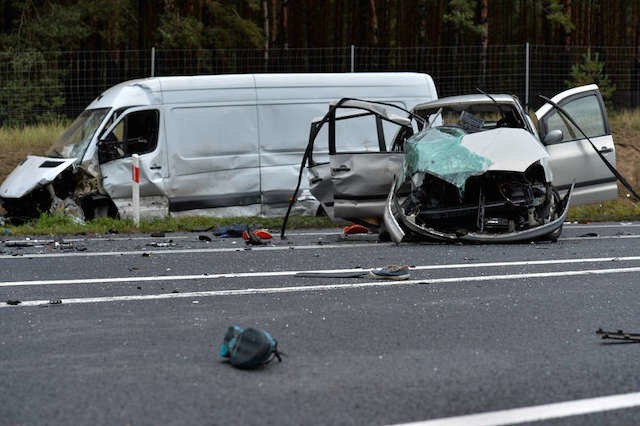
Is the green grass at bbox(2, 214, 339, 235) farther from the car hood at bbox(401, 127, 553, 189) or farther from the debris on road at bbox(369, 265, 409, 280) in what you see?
the debris on road at bbox(369, 265, 409, 280)

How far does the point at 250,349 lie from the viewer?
5.69 m

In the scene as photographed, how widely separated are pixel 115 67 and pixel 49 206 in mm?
8466

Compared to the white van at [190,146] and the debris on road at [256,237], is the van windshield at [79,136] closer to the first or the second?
the white van at [190,146]

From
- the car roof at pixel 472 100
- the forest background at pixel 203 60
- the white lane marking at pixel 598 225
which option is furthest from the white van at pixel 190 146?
the forest background at pixel 203 60

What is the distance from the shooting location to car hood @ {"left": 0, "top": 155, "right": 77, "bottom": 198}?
48.6 feet

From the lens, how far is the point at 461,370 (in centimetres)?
564

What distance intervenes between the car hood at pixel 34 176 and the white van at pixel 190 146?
0.06 feet

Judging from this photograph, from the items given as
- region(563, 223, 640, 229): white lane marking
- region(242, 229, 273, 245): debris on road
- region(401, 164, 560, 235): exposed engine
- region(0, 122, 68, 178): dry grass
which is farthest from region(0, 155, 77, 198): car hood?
region(563, 223, 640, 229): white lane marking

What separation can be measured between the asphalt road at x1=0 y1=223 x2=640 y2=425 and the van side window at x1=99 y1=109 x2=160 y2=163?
4436 mm

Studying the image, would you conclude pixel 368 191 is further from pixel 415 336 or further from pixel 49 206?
pixel 415 336

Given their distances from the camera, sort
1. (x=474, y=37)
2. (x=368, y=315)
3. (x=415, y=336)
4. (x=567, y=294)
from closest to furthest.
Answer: (x=415, y=336)
(x=368, y=315)
(x=567, y=294)
(x=474, y=37)

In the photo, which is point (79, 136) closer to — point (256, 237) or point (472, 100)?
point (256, 237)

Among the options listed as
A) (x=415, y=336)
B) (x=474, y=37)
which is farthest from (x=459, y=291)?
(x=474, y=37)

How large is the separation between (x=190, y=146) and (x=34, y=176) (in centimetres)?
217
